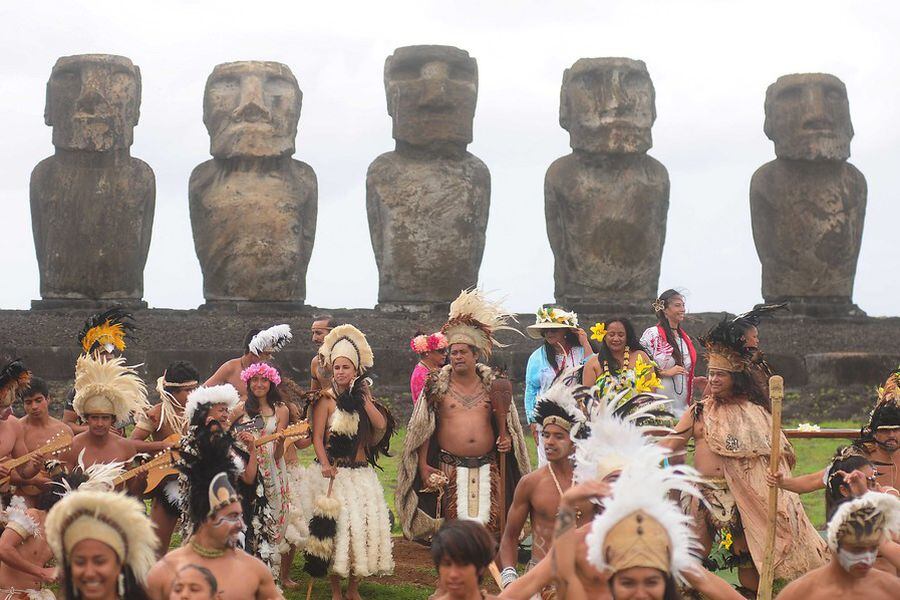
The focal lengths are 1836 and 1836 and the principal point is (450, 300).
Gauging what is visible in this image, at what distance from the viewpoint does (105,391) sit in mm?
8570

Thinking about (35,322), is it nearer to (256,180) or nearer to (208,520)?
(256,180)

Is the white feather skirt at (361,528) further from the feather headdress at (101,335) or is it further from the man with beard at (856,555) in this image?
the man with beard at (856,555)

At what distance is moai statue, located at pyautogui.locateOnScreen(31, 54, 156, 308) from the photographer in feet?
58.9

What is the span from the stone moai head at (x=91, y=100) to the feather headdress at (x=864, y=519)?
13.0 metres

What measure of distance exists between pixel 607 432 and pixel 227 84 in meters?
12.6

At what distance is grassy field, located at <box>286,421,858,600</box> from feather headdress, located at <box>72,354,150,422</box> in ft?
5.55

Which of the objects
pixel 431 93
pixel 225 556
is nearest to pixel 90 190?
pixel 431 93

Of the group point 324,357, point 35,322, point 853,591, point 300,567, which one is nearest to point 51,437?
point 324,357

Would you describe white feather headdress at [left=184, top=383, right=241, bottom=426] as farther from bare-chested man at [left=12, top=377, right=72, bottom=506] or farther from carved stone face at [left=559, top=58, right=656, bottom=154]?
carved stone face at [left=559, top=58, right=656, bottom=154]

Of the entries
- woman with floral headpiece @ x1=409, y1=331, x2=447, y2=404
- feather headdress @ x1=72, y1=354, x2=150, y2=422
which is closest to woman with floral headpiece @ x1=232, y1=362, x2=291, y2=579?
feather headdress @ x1=72, y1=354, x2=150, y2=422

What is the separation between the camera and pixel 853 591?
6145 mm

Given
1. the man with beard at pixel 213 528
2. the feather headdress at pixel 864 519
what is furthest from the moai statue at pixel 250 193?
the feather headdress at pixel 864 519

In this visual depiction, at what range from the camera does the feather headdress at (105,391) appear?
28.1 feet

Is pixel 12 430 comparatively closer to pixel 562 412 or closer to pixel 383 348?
pixel 562 412
